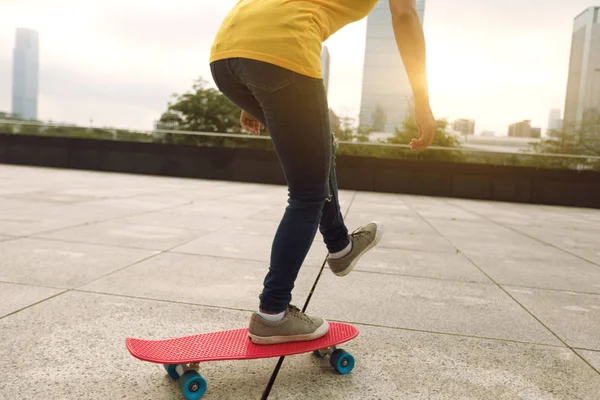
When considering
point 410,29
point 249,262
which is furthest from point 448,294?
point 410,29

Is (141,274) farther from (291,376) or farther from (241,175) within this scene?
(241,175)

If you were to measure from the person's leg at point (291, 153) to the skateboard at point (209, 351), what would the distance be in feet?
0.20

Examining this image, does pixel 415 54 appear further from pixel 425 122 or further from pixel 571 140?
pixel 571 140

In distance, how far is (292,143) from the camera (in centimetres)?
180

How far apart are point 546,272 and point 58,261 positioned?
13.1ft

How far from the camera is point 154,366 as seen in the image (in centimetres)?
191

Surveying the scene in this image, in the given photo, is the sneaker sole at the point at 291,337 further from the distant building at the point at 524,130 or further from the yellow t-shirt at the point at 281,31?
the distant building at the point at 524,130

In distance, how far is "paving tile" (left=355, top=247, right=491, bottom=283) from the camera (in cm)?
387

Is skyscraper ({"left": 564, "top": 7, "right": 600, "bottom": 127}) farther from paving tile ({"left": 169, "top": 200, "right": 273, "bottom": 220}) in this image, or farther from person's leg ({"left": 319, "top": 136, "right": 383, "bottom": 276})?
person's leg ({"left": 319, "top": 136, "right": 383, "bottom": 276})

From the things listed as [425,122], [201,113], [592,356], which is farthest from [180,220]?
[201,113]

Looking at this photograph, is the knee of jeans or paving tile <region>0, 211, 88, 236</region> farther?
paving tile <region>0, 211, 88, 236</region>

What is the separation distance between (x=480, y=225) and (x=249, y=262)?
490cm

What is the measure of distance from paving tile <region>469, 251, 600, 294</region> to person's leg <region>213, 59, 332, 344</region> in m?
2.47

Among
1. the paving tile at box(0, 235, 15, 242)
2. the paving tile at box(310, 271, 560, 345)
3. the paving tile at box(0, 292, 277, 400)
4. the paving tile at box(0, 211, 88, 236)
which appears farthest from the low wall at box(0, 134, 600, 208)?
the paving tile at box(0, 292, 277, 400)
